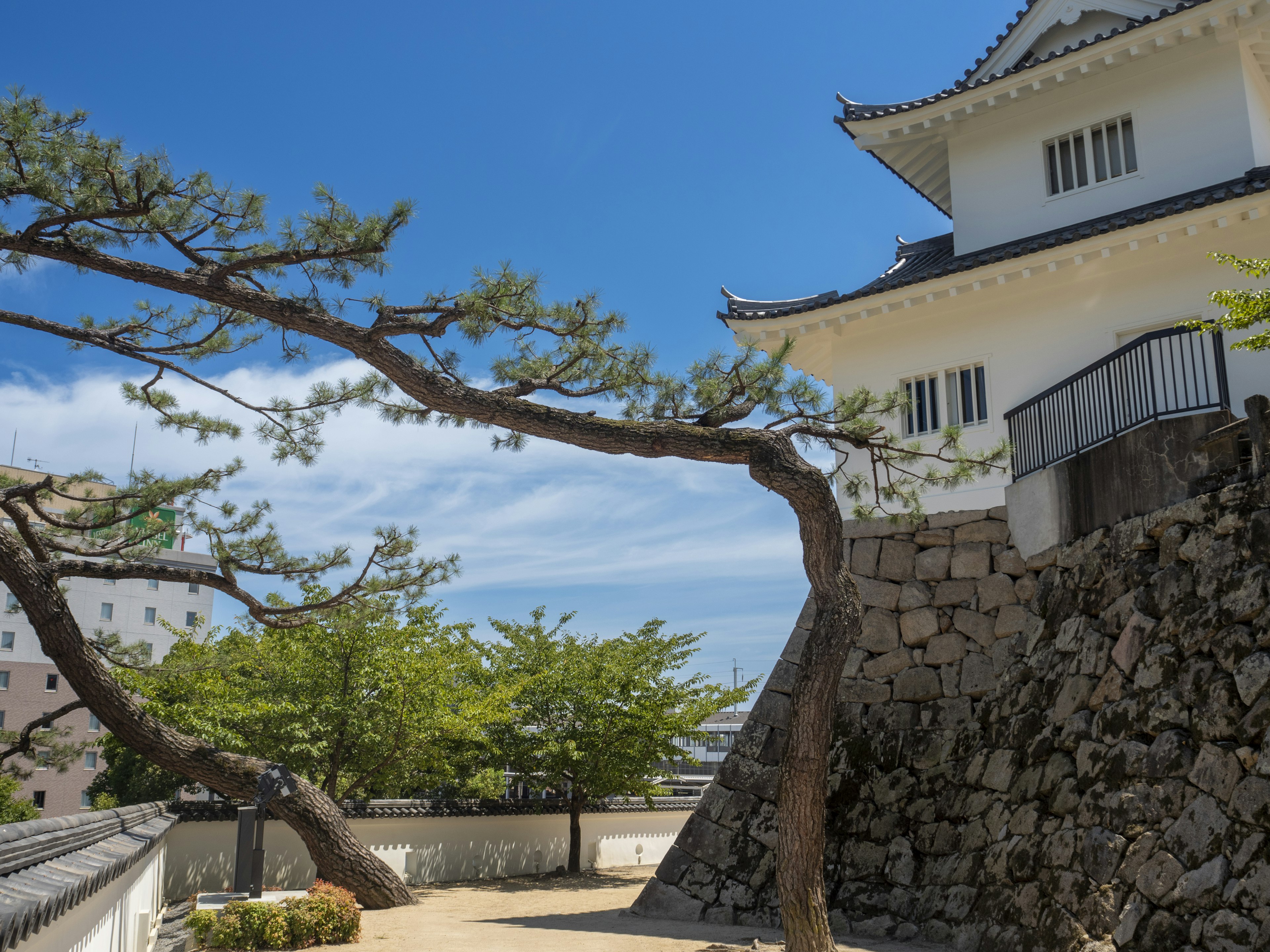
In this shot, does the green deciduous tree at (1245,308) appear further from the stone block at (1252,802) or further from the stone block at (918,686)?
the stone block at (918,686)

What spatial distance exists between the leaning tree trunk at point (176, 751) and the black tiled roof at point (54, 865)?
11.8 ft

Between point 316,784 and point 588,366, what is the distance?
34.9 ft

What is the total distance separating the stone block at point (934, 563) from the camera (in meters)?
11.1

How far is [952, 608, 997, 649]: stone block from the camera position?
34.4 feet

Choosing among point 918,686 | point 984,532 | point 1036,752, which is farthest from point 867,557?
point 1036,752

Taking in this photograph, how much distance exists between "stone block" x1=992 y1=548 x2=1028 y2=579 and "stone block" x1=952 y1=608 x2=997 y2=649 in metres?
0.55

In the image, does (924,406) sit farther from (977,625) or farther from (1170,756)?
(1170,756)

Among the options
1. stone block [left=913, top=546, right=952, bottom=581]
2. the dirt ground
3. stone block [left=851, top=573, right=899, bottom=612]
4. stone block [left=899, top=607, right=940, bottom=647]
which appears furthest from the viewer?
stone block [left=851, top=573, right=899, bottom=612]

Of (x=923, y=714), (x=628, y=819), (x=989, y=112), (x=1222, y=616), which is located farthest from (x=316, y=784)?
(x=989, y=112)

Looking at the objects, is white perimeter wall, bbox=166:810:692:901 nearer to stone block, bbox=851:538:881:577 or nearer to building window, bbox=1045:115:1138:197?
stone block, bbox=851:538:881:577

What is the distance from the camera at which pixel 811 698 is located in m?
7.41

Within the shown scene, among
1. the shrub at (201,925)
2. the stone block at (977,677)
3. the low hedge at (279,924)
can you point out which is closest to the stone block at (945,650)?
the stone block at (977,677)

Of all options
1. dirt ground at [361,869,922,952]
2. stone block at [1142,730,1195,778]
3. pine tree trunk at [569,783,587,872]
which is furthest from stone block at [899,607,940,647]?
pine tree trunk at [569,783,587,872]

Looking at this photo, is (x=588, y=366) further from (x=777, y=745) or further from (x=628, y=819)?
(x=628, y=819)
